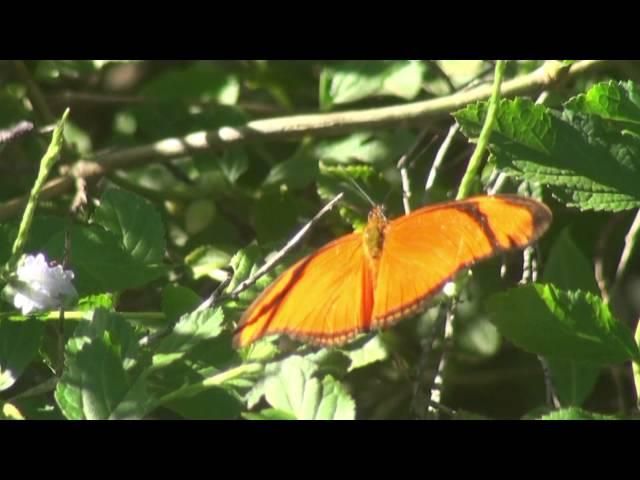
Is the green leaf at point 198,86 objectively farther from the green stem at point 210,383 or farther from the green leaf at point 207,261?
the green stem at point 210,383

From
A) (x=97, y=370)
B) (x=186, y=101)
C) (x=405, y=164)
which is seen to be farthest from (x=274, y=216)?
(x=97, y=370)

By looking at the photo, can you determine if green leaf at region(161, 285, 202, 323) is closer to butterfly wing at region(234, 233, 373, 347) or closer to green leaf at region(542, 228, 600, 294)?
butterfly wing at region(234, 233, 373, 347)

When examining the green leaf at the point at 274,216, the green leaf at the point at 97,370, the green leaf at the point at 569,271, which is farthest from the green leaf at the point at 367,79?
the green leaf at the point at 97,370

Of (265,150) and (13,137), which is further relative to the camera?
(265,150)

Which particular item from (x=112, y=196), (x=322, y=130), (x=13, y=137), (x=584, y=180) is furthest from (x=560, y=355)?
(x=13, y=137)

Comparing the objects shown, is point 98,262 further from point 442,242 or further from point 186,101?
Result: point 186,101

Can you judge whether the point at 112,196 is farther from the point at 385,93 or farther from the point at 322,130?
the point at 385,93

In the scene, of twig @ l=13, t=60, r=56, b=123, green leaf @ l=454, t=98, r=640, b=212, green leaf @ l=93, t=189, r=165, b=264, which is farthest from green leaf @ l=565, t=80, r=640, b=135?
twig @ l=13, t=60, r=56, b=123
